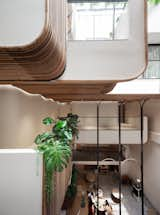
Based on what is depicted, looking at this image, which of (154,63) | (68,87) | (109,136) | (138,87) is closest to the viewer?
(68,87)

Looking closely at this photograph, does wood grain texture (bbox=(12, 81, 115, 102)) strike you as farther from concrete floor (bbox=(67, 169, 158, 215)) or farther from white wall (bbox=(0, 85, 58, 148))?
concrete floor (bbox=(67, 169, 158, 215))

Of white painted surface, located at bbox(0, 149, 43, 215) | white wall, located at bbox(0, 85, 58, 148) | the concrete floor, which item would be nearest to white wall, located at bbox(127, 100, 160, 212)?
the concrete floor

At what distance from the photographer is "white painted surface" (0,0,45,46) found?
125 cm

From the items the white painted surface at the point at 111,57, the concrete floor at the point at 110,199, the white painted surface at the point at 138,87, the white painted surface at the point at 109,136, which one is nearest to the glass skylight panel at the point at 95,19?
the white painted surface at the point at 111,57

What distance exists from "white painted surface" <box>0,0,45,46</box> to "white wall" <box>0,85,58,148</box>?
2.53m

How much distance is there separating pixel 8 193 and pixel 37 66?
162cm

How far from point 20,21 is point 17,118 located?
9.56ft

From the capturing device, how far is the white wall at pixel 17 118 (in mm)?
3705

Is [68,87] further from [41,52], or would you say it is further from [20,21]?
[20,21]

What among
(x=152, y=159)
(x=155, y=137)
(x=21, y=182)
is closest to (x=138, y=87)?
(x=21, y=182)

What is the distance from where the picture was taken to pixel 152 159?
8.19m

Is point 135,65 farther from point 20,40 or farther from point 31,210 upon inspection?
point 31,210

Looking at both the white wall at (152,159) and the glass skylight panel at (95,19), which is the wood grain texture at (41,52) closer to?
the glass skylight panel at (95,19)

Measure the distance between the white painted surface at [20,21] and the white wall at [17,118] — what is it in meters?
2.53
